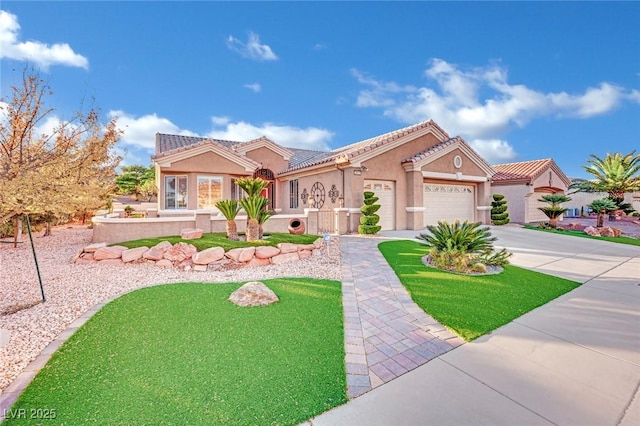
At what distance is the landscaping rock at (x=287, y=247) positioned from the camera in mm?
9102

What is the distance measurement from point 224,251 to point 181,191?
29.1ft

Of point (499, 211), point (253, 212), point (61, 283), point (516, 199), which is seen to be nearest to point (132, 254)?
point (61, 283)

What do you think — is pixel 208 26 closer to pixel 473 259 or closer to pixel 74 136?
pixel 74 136

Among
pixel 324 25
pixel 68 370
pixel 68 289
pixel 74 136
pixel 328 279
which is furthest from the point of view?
pixel 324 25

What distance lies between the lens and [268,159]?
20.2 m

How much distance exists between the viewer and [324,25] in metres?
13.0

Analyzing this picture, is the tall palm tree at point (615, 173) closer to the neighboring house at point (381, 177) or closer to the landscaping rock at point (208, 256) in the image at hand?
the neighboring house at point (381, 177)

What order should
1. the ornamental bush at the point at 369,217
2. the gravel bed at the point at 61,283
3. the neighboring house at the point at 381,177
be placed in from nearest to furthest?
the gravel bed at the point at 61,283 → the ornamental bush at the point at 369,217 → the neighboring house at the point at 381,177

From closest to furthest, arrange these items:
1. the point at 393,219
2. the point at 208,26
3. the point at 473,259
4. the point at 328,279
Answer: the point at 328,279, the point at 473,259, the point at 208,26, the point at 393,219

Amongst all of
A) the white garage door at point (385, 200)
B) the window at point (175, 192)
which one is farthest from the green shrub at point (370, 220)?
the window at point (175, 192)

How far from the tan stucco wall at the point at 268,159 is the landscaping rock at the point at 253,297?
15.7 m

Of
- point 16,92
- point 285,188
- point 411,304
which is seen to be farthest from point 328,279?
point 285,188

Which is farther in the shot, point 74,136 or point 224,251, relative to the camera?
point 224,251

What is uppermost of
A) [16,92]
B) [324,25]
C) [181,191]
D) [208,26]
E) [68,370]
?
[324,25]
